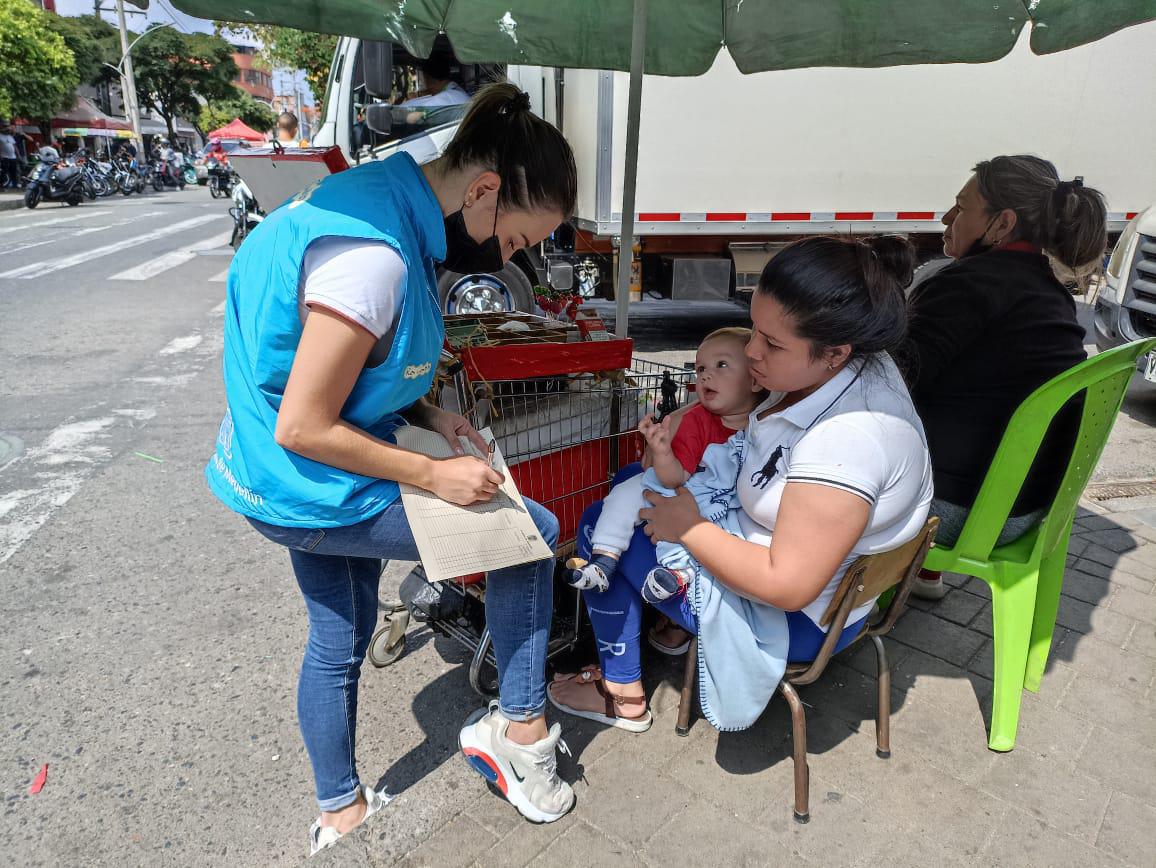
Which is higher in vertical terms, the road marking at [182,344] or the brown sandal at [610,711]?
the road marking at [182,344]

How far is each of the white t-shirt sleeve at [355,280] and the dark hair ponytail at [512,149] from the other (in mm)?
381

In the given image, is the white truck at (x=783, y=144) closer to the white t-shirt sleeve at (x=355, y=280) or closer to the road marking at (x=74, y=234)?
the white t-shirt sleeve at (x=355, y=280)

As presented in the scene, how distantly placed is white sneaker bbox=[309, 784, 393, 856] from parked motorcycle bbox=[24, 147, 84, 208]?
2379cm

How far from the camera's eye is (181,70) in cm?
5591

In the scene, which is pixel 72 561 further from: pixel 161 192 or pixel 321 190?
pixel 161 192

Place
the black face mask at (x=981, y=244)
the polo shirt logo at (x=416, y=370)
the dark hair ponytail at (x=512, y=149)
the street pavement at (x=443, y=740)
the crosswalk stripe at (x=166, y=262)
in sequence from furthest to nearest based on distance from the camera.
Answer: the crosswalk stripe at (x=166, y=262)
the black face mask at (x=981, y=244)
the street pavement at (x=443, y=740)
the dark hair ponytail at (x=512, y=149)
the polo shirt logo at (x=416, y=370)

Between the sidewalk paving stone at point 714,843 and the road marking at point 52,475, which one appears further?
the road marking at point 52,475

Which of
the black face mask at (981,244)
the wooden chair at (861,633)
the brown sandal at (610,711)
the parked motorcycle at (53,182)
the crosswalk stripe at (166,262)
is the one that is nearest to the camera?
the wooden chair at (861,633)

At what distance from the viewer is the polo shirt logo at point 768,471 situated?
1885 mm

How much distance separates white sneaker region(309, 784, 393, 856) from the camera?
1945mm

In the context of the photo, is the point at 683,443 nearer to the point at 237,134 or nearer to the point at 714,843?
the point at 714,843

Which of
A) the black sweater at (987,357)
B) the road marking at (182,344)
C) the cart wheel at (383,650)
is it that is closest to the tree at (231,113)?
the road marking at (182,344)

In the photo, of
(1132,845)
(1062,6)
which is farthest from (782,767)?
→ (1062,6)

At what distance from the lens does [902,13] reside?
7.74 feet
